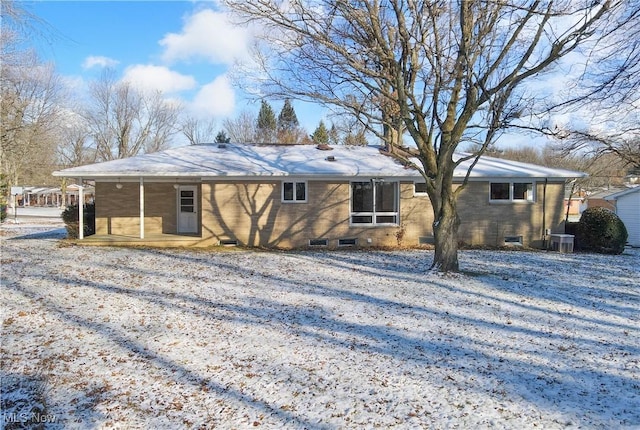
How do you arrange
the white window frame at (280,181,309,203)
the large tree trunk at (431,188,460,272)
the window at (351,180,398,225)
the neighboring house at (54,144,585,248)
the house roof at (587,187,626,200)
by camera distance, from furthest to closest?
the house roof at (587,187,626,200) < the window at (351,180,398,225) < the white window frame at (280,181,309,203) < the neighboring house at (54,144,585,248) < the large tree trunk at (431,188,460,272)

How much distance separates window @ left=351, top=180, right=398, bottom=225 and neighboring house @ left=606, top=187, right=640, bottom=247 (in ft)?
42.4

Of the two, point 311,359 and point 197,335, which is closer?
point 311,359

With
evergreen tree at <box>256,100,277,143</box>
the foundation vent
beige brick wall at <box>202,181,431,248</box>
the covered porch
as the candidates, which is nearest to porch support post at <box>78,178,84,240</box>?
the covered porch

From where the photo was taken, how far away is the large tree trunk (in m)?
10.3

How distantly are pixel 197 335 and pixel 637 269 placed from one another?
12554 mm

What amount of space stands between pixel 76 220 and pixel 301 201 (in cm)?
856

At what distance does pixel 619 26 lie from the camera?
22.4ft

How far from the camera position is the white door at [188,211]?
17.0 m

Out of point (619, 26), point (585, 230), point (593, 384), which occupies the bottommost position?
point (593, 384)

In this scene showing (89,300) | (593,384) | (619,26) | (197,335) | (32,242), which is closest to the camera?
(593,384)

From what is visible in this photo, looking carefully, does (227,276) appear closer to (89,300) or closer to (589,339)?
(89,300)

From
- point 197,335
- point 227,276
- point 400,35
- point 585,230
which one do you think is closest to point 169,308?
point 197,335

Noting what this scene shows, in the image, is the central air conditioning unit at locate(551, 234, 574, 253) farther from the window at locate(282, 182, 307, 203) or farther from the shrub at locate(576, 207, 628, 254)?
the window at locate(282, 182, 307, 203)

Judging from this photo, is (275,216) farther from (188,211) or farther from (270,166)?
(188,211)
